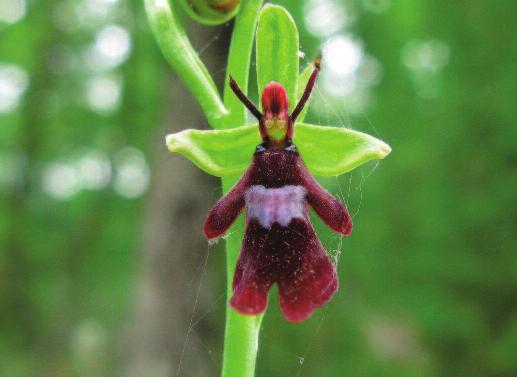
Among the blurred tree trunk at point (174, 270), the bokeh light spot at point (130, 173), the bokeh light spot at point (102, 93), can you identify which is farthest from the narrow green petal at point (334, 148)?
the bokeh light spot at point (102, 93)

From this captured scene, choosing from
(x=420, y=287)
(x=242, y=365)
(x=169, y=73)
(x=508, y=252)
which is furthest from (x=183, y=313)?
(x=242, y=365)

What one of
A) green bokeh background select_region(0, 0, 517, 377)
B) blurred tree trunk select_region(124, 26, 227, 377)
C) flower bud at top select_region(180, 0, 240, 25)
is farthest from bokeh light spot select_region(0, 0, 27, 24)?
flower bud at top select_region(180, 0, 240, 25)

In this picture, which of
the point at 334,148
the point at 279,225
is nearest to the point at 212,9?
the point at 334,148

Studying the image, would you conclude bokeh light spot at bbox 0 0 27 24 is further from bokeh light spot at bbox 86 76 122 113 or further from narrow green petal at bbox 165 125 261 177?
narrow green petal at bbox 165 125 261 177

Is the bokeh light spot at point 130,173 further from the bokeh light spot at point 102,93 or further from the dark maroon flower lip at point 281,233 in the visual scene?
the dark maroon flower lip at point 281,233

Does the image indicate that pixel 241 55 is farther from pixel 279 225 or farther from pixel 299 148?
pixel 279 225

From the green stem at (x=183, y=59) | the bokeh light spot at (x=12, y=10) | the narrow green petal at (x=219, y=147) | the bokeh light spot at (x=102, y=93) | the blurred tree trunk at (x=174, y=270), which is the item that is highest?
the bokeh light spot at (x=12, y=10)
